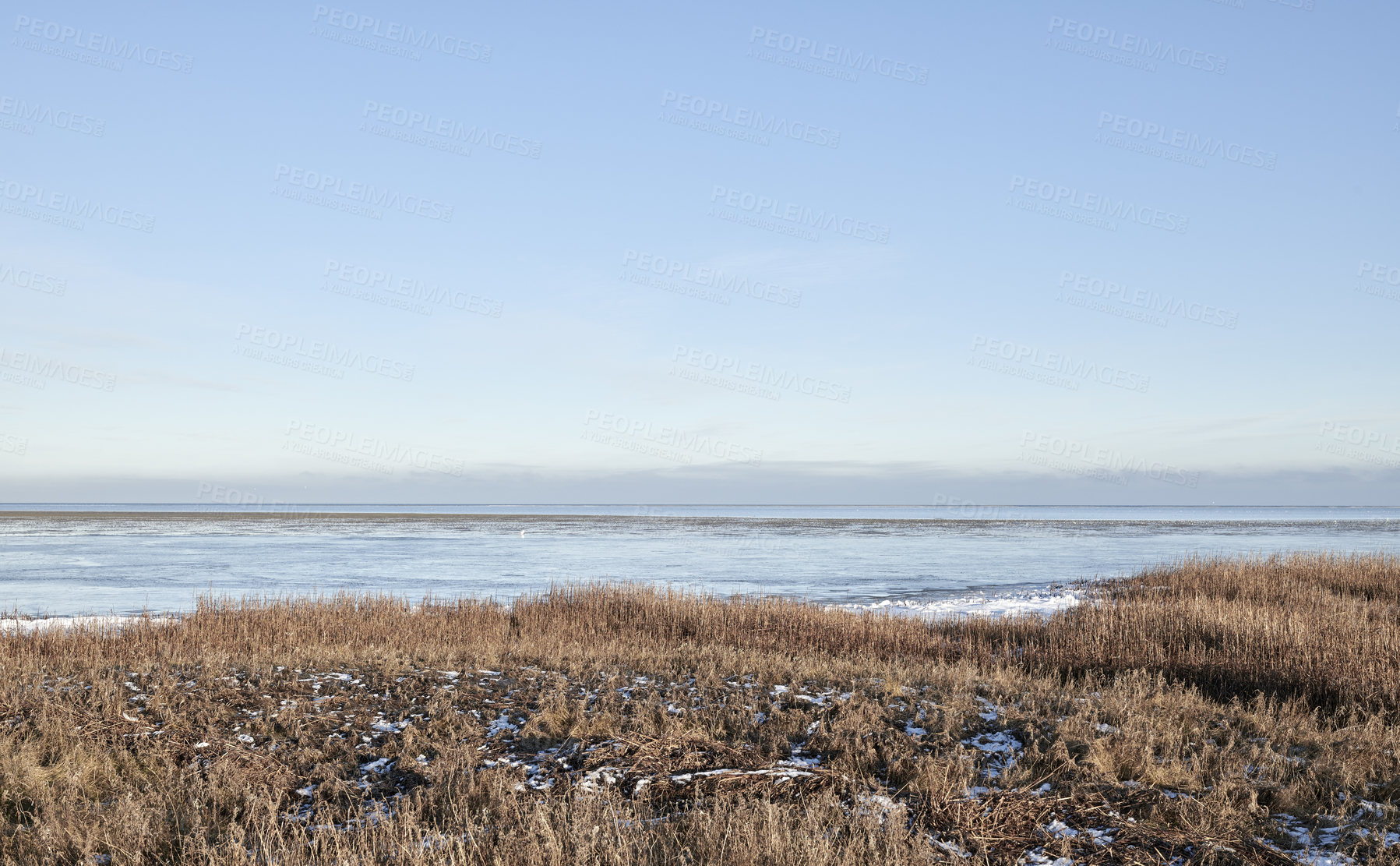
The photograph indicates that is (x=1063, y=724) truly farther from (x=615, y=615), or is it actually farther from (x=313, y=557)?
(x=313, y=557)

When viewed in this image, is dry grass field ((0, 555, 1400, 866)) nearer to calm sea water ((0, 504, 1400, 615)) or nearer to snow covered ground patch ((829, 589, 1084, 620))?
snow covered ground patch ((829, 589, 1084, 620))

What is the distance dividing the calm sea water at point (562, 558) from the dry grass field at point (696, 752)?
11.8 meters

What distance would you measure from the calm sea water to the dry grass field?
11797 mm

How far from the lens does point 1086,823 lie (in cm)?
578

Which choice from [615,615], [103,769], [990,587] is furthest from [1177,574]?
[103,769]

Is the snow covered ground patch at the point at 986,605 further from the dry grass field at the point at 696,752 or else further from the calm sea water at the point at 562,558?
the dry grass field at the point at 696,752

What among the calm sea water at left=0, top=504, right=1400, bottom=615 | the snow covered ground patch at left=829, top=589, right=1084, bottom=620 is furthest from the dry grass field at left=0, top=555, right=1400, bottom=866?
the calm sea water at left=0, top=504, right=1400, bottom=615

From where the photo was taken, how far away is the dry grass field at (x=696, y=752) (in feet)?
17.6

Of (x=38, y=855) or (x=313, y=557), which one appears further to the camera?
(x=313, y=557)

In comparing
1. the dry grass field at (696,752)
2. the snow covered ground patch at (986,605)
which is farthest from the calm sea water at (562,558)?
the dry grass field at (696,752)

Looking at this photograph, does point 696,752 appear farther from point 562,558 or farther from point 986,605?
point 562,558

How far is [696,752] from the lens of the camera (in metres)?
6.89

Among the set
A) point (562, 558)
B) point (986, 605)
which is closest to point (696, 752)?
point (986, 605)

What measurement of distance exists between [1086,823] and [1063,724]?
2019 mm
